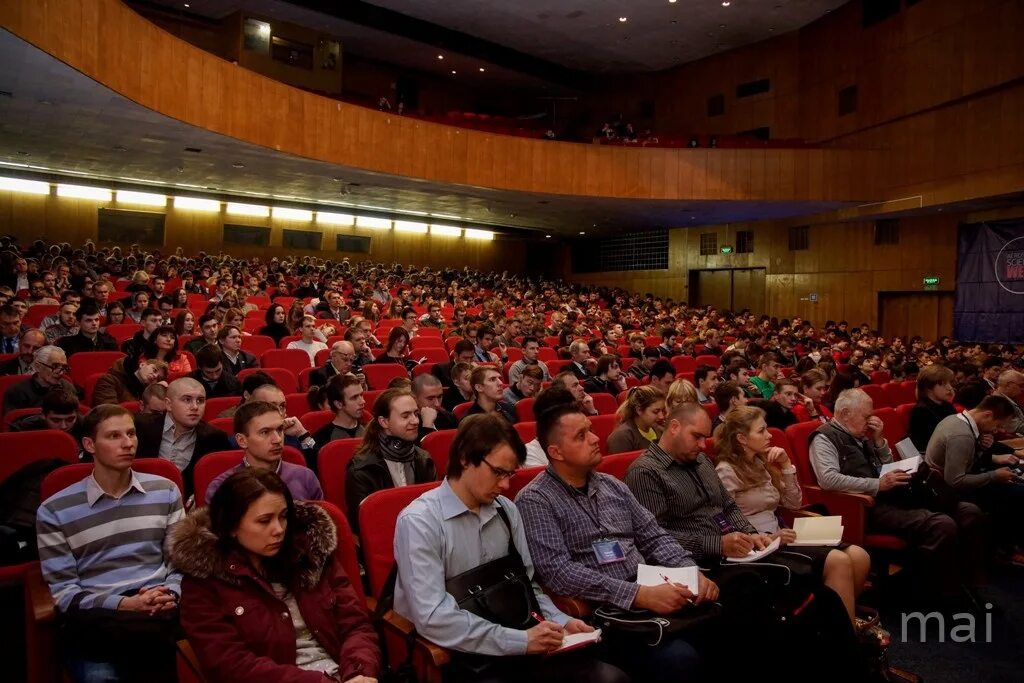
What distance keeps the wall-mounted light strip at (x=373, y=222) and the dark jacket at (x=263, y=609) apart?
13574 mm

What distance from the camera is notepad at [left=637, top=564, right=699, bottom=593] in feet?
6.52

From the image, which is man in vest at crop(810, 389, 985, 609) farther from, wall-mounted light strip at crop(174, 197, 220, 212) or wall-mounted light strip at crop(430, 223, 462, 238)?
wall-mounted light strip at crop(430, 223, 462, 238)

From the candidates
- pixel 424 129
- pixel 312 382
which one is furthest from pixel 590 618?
pixel 424 129

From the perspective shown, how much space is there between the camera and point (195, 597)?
5.02 feet

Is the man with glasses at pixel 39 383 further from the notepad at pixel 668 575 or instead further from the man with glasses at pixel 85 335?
the notepad at pixel 668 575

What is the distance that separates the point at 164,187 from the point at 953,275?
12.8 metres

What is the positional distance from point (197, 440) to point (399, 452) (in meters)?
0.91

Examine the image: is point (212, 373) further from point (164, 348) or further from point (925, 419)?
point (925, 419)

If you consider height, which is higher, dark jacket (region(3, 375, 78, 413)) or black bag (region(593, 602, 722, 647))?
dark jacket (region(3, 375, 78, 413))

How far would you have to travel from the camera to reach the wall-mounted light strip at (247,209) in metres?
13.1

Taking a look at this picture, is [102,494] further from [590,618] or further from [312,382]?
[312,382]

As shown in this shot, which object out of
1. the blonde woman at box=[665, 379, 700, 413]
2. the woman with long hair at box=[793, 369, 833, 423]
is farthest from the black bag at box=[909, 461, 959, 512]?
the woman with long hair at box=[793, 369, 833, 423]

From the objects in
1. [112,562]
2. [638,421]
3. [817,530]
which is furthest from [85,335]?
[817,530]

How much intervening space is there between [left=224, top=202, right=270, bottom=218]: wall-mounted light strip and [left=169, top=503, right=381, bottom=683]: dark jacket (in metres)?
12.6
